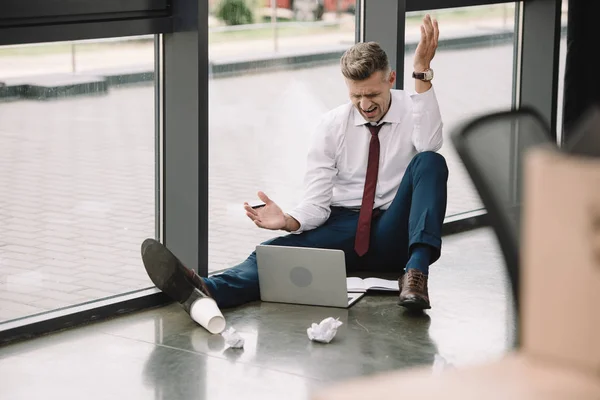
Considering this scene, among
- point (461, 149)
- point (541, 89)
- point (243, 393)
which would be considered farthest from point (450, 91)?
point (461, 149)

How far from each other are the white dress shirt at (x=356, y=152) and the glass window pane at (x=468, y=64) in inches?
38.4

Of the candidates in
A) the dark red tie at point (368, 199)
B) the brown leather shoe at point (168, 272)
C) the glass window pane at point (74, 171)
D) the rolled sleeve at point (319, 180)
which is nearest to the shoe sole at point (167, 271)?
the brown leather shoe at point (168, 272)

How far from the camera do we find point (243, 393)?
2.83m

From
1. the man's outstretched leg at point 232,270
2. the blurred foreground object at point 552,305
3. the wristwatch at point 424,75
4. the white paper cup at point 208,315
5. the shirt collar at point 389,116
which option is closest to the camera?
the blurred foreground object at point 552,305

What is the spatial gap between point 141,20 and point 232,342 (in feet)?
4.06

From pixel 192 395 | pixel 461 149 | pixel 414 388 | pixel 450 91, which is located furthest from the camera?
pixel 450 91

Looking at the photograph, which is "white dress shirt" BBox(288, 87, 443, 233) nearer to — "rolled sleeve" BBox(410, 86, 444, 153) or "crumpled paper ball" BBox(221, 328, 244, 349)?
"rolled sleeve" BBox(410, 86, 444, 153)

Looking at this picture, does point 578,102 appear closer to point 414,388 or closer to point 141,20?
point 141,20

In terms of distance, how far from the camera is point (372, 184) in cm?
399

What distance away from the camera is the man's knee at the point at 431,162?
3.80 m

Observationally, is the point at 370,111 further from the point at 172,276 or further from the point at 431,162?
the point at 172,276

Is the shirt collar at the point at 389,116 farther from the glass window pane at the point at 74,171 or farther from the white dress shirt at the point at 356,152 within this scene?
the glass window pane at the point at 74,171

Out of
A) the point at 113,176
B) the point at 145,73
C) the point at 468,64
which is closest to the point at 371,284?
the point at 113,176

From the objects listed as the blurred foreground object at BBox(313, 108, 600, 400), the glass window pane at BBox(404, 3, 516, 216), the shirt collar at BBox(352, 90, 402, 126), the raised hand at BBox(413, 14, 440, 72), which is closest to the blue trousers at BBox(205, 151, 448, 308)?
the shirt collar at BBox(352, 90, 402, 126)
